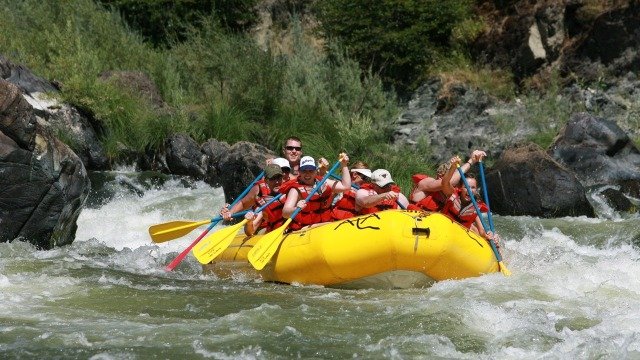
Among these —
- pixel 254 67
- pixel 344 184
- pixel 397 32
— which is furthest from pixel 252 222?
pixel 397 32

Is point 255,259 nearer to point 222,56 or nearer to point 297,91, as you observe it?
point 297,91

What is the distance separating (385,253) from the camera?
700 cm

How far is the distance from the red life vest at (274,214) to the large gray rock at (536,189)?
3.97 metres

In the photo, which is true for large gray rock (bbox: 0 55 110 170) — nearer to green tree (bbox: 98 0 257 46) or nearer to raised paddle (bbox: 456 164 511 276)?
green tree (bbox: 98 0 257 46)

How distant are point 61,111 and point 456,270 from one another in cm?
789

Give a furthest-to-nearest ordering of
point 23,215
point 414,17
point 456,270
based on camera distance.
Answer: point 414,17, point 23,215, point 456,270

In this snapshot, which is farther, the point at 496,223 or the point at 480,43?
the point at 480,43

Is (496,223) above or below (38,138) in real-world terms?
below

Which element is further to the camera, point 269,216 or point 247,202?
point 247,202

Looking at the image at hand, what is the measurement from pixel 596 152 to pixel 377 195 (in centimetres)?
561

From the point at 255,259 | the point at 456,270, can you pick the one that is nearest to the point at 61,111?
the point at 255,259

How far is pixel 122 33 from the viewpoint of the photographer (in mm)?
17109

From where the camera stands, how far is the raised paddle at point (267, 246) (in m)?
7.44

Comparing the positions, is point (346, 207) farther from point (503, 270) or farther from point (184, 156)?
point (184, 156)
